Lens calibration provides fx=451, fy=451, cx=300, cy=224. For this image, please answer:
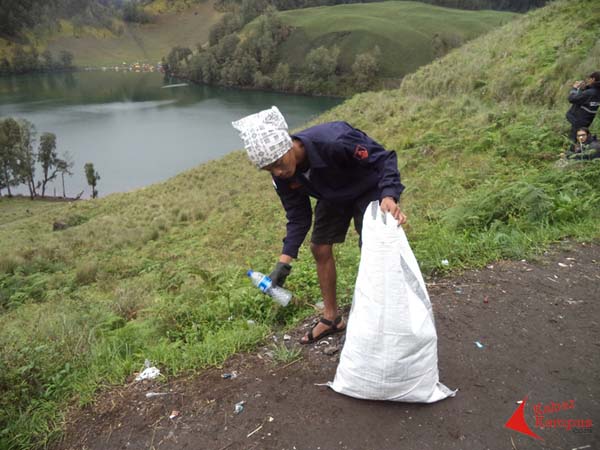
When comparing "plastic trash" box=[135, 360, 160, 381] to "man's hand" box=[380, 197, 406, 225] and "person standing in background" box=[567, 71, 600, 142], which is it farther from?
"person standing in background" box=[567, 71, 600, 142]

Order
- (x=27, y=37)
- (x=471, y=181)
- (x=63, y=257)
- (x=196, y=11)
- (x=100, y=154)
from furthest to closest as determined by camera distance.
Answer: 1. (x=196, y=11)
2. (x=27, y=37)
3. (x=100, y=154)
4. (x=63, y=257)
5. (x=471, y=181)

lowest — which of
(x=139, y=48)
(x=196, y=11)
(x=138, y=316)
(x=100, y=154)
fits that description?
(x=100, y=154)

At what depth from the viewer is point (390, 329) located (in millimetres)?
2449

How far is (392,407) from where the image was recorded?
2.59 meters

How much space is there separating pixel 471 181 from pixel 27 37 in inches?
6479

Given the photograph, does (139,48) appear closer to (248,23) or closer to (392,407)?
(248,23)

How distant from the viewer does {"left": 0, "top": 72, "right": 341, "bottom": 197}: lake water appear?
42.6 meters

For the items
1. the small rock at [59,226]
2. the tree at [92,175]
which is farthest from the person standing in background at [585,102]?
the tree at [92,175]

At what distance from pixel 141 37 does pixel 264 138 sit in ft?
610

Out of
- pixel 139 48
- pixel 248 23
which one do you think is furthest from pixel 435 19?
pixel 139 48

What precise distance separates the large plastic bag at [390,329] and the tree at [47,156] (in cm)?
5387

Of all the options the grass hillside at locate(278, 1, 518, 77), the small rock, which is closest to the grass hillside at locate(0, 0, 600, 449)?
the small rock

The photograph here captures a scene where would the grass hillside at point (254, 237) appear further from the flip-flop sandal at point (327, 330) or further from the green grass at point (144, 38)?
the green grass at point (144, 38)

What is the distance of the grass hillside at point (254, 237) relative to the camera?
11.2ft
